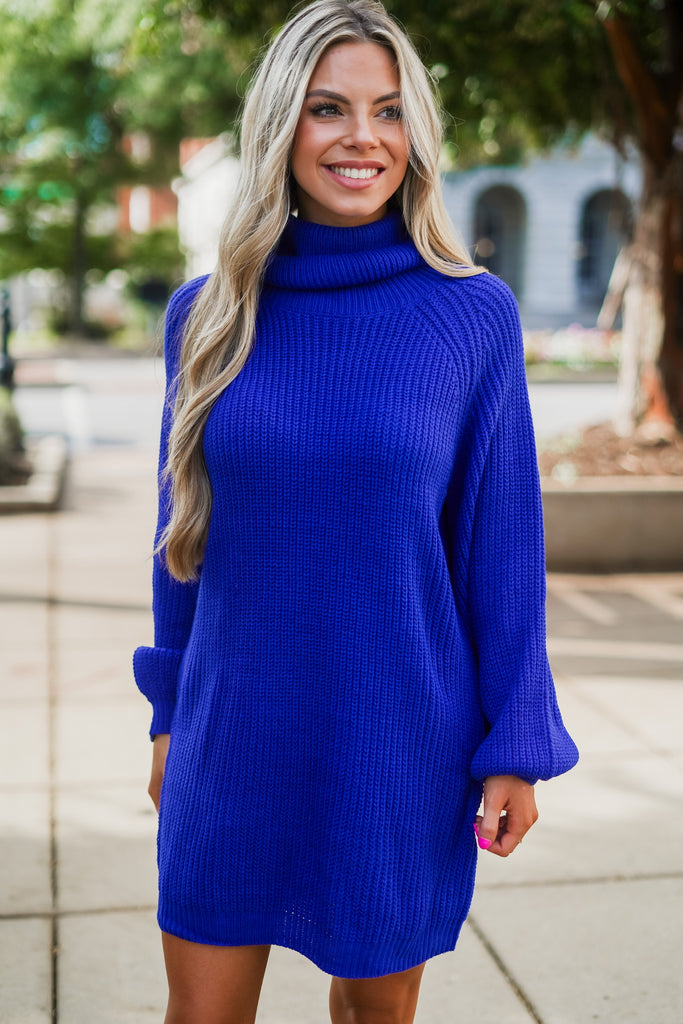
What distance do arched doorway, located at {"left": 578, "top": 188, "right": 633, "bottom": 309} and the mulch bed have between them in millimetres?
27418

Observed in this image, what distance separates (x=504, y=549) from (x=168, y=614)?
63 centimetres

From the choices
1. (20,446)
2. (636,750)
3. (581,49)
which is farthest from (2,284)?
(636,750)

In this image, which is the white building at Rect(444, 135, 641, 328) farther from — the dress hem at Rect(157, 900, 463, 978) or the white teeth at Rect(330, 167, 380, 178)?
the dress hem at Rect(157, 900, 463, 978)

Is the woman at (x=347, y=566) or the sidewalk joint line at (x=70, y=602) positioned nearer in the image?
the woman at (x=347, y=566)

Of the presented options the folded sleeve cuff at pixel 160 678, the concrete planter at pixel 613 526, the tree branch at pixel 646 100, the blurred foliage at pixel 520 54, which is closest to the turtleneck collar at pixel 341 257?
the folded sleeve cuff at pixel 160 678

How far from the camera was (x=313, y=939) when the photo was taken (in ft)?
6.19

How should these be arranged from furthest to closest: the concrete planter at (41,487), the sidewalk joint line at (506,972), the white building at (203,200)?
the white building at (203,200) → the concrete planter at (41,487) → the sidewalk joint line at (506,972)

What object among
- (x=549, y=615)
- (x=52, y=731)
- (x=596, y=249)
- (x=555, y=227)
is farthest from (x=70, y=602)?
(x=596, y=249)

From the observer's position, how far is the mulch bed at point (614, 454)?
775 cm

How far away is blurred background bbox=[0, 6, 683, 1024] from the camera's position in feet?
9.71

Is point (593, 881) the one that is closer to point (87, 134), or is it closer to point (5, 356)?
point (5, 356)

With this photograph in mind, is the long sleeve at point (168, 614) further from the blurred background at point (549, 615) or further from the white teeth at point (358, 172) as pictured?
the white teeth at point (358, 172)

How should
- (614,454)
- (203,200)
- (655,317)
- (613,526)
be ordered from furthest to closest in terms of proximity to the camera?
1. (203,200)
2. (655,317)
3. (614,454)
4. (613,526)

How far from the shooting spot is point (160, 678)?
2111 mm
